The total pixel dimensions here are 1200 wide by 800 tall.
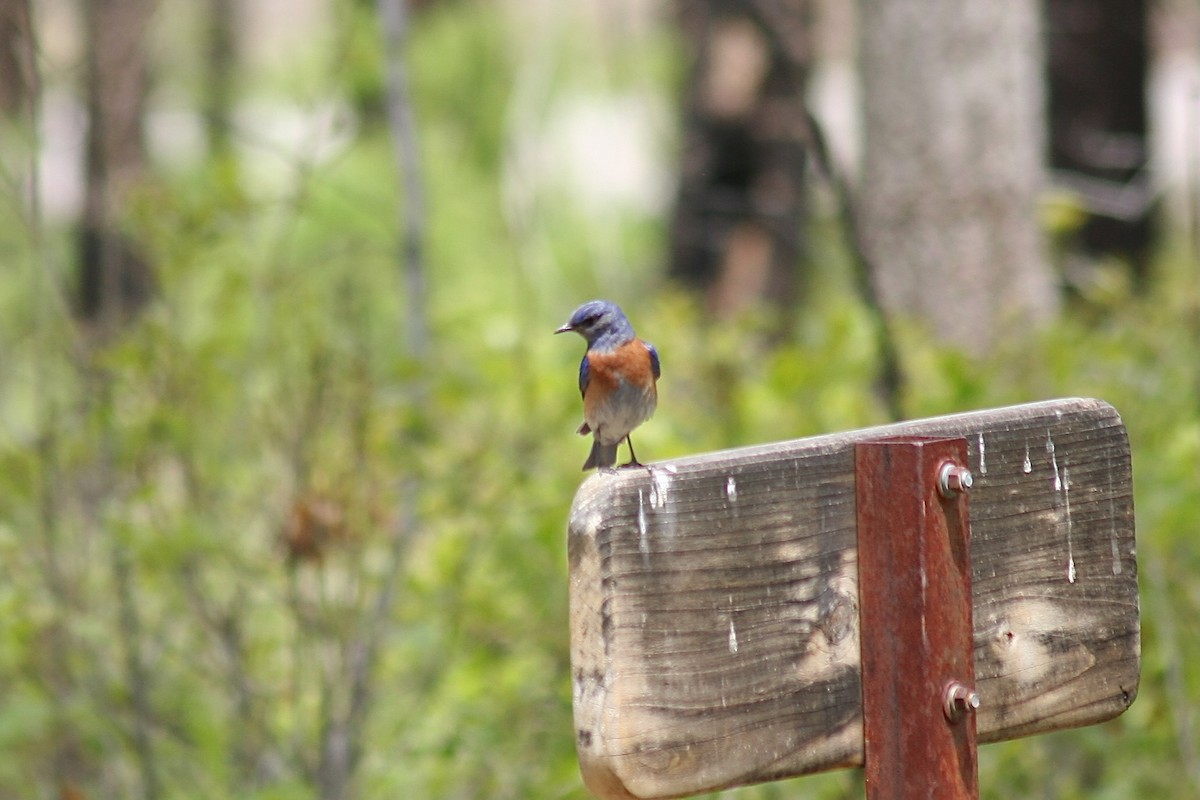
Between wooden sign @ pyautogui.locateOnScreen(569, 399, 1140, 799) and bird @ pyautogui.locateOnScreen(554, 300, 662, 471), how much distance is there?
0.79 metres

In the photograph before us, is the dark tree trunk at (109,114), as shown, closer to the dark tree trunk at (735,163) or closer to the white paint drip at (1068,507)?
the white paint drip at (1068,507)

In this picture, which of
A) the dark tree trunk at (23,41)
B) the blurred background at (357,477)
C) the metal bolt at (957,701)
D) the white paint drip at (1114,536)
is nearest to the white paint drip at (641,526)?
the metal bolt at (957,701)

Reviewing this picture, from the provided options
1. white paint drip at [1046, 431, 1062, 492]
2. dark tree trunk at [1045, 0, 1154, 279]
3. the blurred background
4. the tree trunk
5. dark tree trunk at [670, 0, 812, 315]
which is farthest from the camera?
dark tree trunk at [1045, 0, 1154, 279]

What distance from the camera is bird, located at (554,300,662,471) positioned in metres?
2.45

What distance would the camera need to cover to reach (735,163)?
8.27 metres

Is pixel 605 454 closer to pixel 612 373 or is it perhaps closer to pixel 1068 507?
pixel 612 373

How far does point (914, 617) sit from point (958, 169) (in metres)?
3.65

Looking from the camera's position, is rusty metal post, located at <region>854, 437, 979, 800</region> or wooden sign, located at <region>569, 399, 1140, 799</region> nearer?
wooden sign, located at <region>569, 399, 1140, 799</region>

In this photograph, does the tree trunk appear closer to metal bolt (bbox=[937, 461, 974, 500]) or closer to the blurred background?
the blurred background

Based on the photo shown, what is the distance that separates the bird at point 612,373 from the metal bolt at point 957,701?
91 cm

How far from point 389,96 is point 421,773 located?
1.76m

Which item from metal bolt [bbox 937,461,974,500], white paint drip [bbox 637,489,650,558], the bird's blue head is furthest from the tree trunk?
white paint drip [bbox 637,489,650,558]

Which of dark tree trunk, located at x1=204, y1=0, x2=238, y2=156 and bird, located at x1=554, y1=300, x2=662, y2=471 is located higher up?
dark tree trunk, located at x1=204, y1=0, x2=238, y2=156

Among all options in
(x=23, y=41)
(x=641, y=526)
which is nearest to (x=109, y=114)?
(x=23, y=41)
